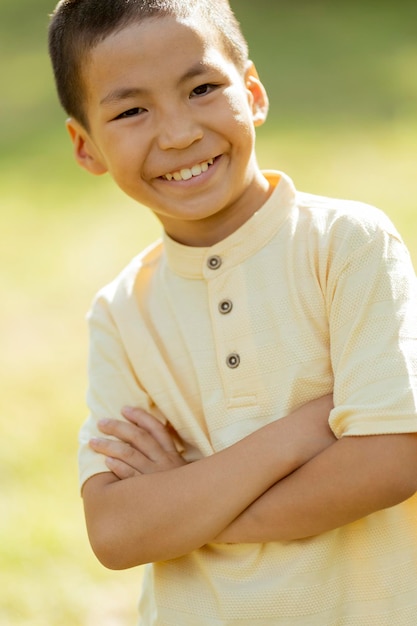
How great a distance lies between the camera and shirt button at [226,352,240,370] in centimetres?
192

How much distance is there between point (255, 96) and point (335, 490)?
2.58ft

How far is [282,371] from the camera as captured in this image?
1.89 m

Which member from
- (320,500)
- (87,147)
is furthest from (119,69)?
(320,500)

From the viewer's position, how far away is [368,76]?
6.82 metres

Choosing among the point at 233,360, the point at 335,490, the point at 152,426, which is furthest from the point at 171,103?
the point at 335,490

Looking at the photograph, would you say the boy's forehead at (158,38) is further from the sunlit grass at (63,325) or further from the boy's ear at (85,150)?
the sunlit grass at (63,325)

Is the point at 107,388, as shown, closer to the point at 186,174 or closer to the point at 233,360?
the point at 233,360

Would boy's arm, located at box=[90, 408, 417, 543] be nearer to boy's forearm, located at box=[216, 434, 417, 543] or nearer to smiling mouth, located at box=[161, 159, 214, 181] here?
boy's forearm, located at box=[216, 434, 417, 543]

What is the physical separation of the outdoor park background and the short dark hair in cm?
137

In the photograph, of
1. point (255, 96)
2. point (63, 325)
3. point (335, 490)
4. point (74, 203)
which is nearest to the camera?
point (335, 490)

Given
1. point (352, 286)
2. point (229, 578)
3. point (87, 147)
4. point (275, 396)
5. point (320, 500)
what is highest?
point (87, 147)

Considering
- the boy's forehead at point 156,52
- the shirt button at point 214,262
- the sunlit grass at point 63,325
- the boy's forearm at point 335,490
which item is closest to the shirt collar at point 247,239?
the shirt button at point 214,262

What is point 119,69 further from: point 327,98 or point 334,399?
point 327,98

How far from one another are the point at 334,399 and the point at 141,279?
521 mm
